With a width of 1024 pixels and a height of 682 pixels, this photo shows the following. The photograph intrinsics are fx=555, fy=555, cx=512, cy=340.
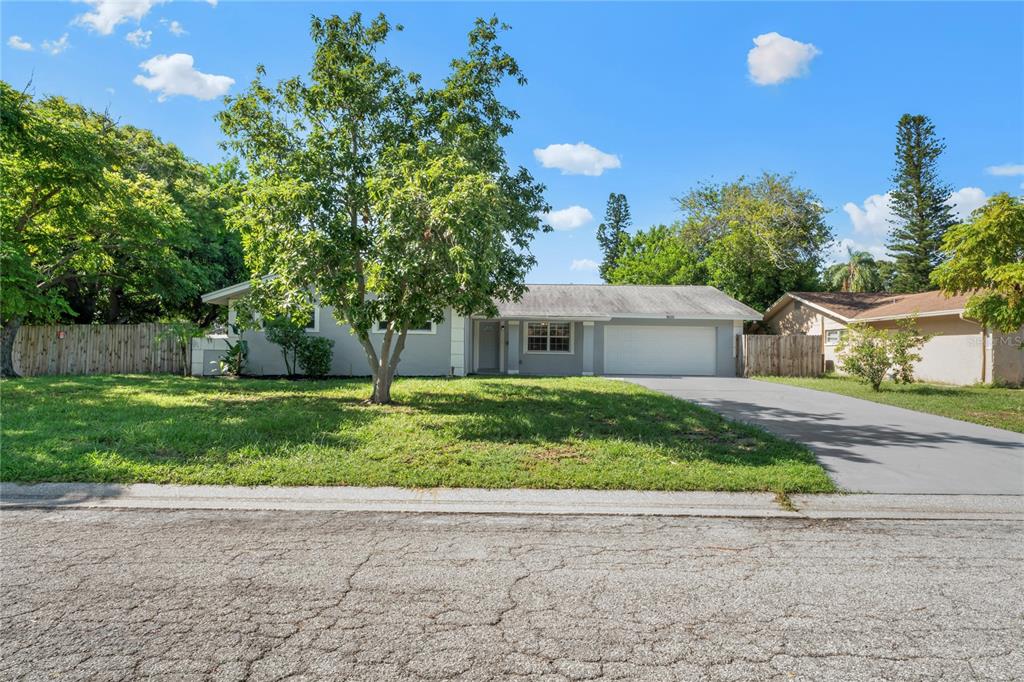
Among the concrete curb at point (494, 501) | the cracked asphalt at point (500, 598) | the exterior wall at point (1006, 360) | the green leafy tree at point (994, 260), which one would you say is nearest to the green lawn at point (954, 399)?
the exterior wall at point (1006, 360)

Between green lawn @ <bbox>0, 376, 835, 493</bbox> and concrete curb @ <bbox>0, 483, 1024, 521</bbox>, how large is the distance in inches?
7.8

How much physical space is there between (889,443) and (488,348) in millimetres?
15298

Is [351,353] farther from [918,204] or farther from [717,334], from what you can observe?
[918,204]

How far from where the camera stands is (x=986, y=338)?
16953 millimetres

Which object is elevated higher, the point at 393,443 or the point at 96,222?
the point at 96,222

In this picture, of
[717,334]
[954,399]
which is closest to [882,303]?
[717,334]

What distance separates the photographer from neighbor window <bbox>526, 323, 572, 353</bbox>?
2098cm

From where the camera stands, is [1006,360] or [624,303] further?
[624,303]

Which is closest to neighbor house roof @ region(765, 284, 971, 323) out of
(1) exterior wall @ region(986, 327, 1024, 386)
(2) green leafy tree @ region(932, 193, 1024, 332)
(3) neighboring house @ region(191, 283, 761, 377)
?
(1) exterior wall @ region(986, 327, 1024, 386)

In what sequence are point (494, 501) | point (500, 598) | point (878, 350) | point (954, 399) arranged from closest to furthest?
point (500, 598)
point (494, 501)
point (954, 399)
point (878, 350)

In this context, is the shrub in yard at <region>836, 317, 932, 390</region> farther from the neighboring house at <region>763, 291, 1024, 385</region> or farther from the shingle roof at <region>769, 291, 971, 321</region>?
the shingle roof at <region>769, 291, 971, 321</region>

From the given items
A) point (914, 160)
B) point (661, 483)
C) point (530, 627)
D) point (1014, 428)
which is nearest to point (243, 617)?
point (530, 627)

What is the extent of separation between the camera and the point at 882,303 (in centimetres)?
2412

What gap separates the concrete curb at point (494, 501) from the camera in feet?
16.5
